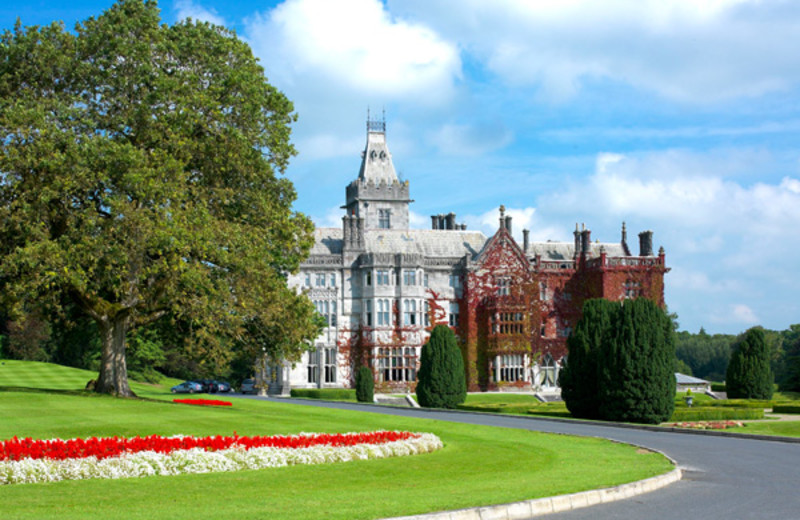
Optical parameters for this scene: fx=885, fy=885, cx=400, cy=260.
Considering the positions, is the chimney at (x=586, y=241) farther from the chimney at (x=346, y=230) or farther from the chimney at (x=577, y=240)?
the chimney at (x=346, y=230)

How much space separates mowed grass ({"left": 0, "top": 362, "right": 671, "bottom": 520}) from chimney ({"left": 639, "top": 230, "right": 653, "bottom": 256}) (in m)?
51.9

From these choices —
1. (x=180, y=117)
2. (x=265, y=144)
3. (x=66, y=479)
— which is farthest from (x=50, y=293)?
(x=66, y=479)

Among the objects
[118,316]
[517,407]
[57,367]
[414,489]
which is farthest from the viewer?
[57,367]

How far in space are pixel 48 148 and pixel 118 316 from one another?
7.46m

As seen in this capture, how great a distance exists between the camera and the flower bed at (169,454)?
14.7m

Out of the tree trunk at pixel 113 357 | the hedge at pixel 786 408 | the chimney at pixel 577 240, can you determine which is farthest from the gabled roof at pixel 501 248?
the tree trunk at pixel 113 357

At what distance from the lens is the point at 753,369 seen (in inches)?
2135

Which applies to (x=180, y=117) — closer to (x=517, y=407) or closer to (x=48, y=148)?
(x=48, y=148)

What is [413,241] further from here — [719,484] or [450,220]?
[719,484]

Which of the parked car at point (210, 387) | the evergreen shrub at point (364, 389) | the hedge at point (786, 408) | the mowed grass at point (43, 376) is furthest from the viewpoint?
the parked car at point (210, 387)

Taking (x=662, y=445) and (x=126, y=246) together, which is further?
(x=126, y=246)

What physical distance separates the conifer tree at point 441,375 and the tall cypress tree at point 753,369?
18.7 m

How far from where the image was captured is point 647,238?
75375mm

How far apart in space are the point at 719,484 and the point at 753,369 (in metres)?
42.2
